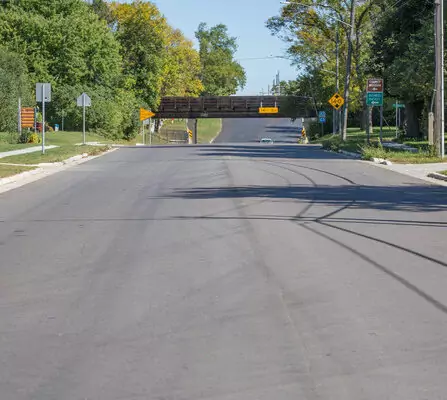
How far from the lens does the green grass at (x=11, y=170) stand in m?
23.6

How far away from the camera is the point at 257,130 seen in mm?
137625

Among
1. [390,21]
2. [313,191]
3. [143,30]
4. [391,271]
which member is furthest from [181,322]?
[143,30]

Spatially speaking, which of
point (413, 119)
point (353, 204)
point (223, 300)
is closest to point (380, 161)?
point (353, 204)

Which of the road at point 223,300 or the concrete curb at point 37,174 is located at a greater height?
the concrete curb at point 37,174

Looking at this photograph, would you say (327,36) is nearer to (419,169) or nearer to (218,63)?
(419,169)

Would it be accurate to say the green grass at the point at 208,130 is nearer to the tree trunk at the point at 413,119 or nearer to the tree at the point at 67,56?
the tree at the point at 67,56

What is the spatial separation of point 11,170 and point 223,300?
59.4 ft

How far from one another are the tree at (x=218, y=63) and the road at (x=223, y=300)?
141744mm

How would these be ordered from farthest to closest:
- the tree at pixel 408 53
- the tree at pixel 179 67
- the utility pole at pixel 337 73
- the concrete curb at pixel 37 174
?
the tree at pixel 179 67
the utility pole at pixel 337 73
the tree at pixel 408 53
the concrete curb at pixel 37 174

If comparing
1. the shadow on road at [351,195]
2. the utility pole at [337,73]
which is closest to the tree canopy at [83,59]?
the utility pole at [337,73]

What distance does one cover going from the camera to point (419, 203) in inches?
682

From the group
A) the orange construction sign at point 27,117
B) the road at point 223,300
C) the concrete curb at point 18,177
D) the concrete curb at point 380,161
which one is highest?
the orange construction sign at point 27,117

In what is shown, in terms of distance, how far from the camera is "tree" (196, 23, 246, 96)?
16050 cm

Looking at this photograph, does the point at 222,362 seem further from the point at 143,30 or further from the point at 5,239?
the point at 143,30
